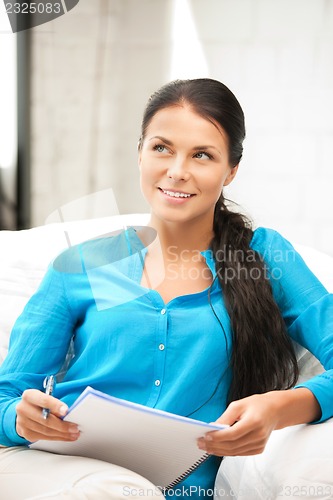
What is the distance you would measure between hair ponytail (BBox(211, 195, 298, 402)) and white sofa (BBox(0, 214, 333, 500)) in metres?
0.06

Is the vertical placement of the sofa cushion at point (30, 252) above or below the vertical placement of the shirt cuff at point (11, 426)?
above

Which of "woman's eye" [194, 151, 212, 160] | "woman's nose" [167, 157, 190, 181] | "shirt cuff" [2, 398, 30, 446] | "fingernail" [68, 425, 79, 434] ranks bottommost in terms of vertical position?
"shirt cuff" [2, 398, 30, 446]

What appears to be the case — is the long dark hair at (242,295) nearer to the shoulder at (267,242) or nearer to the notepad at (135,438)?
the shoulder at (267,242)

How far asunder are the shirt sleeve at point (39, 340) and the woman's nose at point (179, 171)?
0.25 m

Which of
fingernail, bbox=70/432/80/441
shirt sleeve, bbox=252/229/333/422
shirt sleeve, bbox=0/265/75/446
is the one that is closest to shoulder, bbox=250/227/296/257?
shirt sleeve, bbox=252/229/333/422

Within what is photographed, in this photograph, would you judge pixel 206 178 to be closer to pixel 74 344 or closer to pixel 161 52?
pixel 74 344

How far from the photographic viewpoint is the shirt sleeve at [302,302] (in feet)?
3.73

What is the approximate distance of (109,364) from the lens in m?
1.17

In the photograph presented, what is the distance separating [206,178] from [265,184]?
3.18 feet

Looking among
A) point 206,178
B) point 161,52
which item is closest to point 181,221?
point 206,178

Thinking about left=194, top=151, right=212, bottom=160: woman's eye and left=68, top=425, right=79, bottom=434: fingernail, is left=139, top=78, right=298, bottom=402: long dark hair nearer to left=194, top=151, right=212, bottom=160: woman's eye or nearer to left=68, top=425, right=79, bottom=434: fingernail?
left=194, top=151, right=212, bottom=160: woman's eye

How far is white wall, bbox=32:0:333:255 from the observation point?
2.10 m

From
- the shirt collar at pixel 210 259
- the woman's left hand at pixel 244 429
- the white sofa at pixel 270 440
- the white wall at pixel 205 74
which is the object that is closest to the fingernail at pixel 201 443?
the woman's left hand at pixel 244 429

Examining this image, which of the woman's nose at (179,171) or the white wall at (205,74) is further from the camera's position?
the white wall at (205,74)
